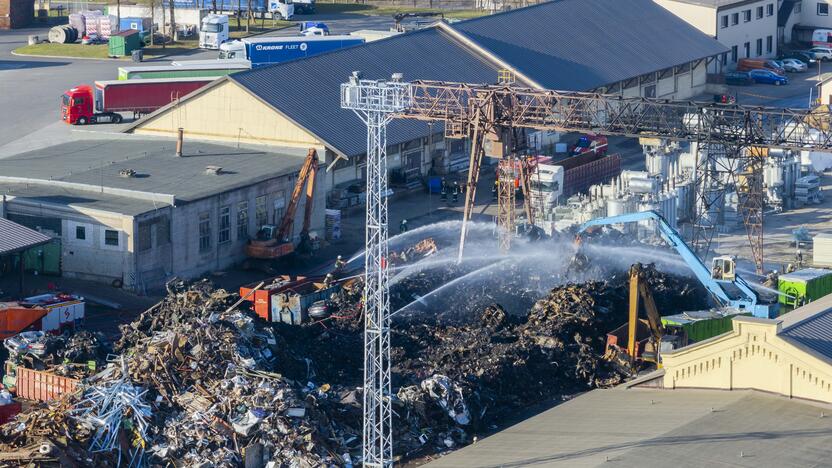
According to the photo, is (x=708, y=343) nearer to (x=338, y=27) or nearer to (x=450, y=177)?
(x=450, y=177)

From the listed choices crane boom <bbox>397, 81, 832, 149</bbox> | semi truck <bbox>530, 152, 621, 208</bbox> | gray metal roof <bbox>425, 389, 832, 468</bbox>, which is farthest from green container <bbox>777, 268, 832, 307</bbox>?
semi truck <bbox>530, 152, 621, 208</bbox>

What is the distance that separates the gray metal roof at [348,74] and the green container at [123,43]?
1310 inches

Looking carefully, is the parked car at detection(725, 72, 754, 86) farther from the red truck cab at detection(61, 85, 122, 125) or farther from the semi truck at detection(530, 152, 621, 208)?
the red truck cab at detection(61, 85, 122, 125)

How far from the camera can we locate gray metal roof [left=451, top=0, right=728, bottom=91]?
90.9 m

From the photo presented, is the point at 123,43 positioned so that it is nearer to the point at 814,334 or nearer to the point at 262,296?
the point at 262,296

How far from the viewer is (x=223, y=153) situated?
72562 mm

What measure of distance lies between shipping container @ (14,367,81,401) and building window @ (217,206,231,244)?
691 inches

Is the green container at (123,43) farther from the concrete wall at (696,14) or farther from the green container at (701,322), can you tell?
the green container at (701,322)

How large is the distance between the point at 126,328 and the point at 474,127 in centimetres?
2114

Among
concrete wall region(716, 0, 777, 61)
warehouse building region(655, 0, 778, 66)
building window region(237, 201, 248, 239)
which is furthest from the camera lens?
concrete wall region(716, 0, 777, 61)

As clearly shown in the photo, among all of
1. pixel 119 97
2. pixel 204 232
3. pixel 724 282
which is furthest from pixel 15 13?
pixel 724 282

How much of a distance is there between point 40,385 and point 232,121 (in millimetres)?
29523

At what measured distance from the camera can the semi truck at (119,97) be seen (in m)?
89.4

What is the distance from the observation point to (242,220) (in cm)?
6594
